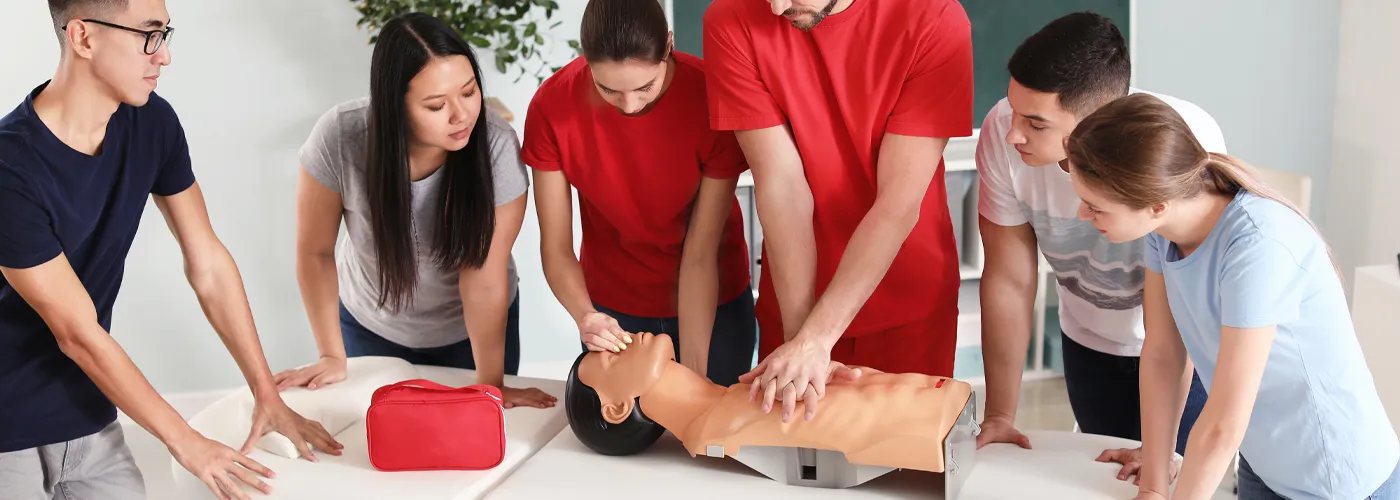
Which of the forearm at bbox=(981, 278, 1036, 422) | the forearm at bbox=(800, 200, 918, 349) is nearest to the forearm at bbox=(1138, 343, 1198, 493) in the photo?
the forearm at bbox=(981, 278, 1036, 422)

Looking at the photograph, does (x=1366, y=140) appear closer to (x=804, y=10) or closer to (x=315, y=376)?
(x=804, y=10)

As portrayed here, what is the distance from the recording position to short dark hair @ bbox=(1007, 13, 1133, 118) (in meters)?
1.47

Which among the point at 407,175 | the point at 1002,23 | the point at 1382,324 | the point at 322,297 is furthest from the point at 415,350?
the point at 1382,324

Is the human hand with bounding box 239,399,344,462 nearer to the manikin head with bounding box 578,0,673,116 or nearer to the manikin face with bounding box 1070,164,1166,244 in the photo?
the manikin head with bounding box 578,0,673,116

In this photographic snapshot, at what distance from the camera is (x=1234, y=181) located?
1.26 metres

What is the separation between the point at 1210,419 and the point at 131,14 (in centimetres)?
143

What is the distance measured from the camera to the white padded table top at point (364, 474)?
1.51 m

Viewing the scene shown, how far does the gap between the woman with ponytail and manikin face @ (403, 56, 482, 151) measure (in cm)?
91

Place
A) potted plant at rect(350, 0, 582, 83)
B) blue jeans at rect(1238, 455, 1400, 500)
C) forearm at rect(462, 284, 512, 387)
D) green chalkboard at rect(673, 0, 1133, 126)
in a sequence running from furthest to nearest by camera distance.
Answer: green chalkboard at rect(673, 0, 1133, 126)
potted plant at rect(350, 0, 582, 83)
forearm at rect(462, 284, 512, 387)
blue jeans at rect(1238, 455, 1400, 500)

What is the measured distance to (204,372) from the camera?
11.3 feet

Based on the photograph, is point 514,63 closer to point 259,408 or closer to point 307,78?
point 307,78

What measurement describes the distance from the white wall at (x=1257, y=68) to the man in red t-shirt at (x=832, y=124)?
82.6 inches

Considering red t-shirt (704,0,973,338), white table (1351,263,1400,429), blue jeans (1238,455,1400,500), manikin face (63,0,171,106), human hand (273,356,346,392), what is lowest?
white table (1351,263,1400,429)

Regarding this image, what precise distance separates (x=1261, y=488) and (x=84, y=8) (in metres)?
1.62
